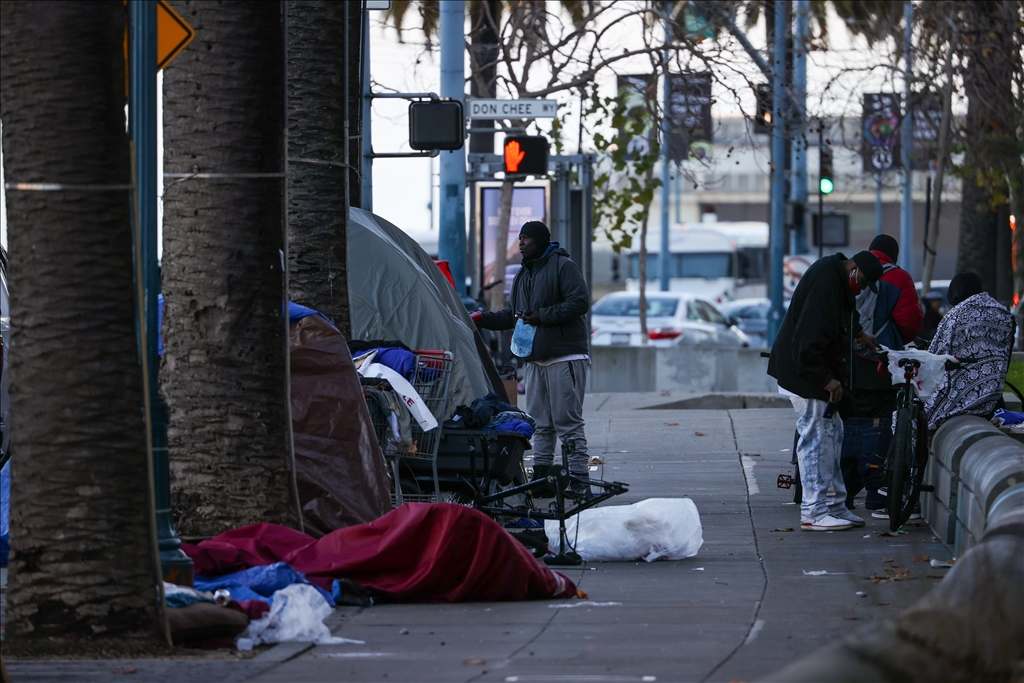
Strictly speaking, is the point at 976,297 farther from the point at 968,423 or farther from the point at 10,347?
the point at 10,347

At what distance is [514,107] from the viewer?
615 inches

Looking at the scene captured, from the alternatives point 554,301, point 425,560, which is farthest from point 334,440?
point 554,301

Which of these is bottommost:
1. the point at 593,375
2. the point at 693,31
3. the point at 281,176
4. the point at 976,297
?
the point at 593,375

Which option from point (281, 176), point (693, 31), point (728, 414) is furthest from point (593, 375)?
point (281, 176)

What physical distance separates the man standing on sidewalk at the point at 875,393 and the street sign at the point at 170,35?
474cm

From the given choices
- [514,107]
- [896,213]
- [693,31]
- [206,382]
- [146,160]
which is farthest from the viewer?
[896,213]

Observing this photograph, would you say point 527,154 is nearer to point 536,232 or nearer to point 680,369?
point 536,232

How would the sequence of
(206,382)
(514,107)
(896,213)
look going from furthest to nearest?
(896,213) → (514,107) → (206,382)

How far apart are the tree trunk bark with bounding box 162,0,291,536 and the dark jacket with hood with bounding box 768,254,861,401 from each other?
312 cm

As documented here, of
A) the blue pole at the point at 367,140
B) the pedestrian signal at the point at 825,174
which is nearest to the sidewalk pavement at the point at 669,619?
the blue pole at the point at 367,140

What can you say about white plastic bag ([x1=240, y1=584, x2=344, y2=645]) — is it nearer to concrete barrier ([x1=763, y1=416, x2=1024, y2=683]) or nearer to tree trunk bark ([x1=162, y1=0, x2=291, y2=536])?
tree trunk bark ([x1=162, y1=0, x2=291, y2=536])

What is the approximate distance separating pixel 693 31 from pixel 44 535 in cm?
1797

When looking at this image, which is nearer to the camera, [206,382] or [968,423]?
[206,382]

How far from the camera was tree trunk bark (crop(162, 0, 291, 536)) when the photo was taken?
294 inches
